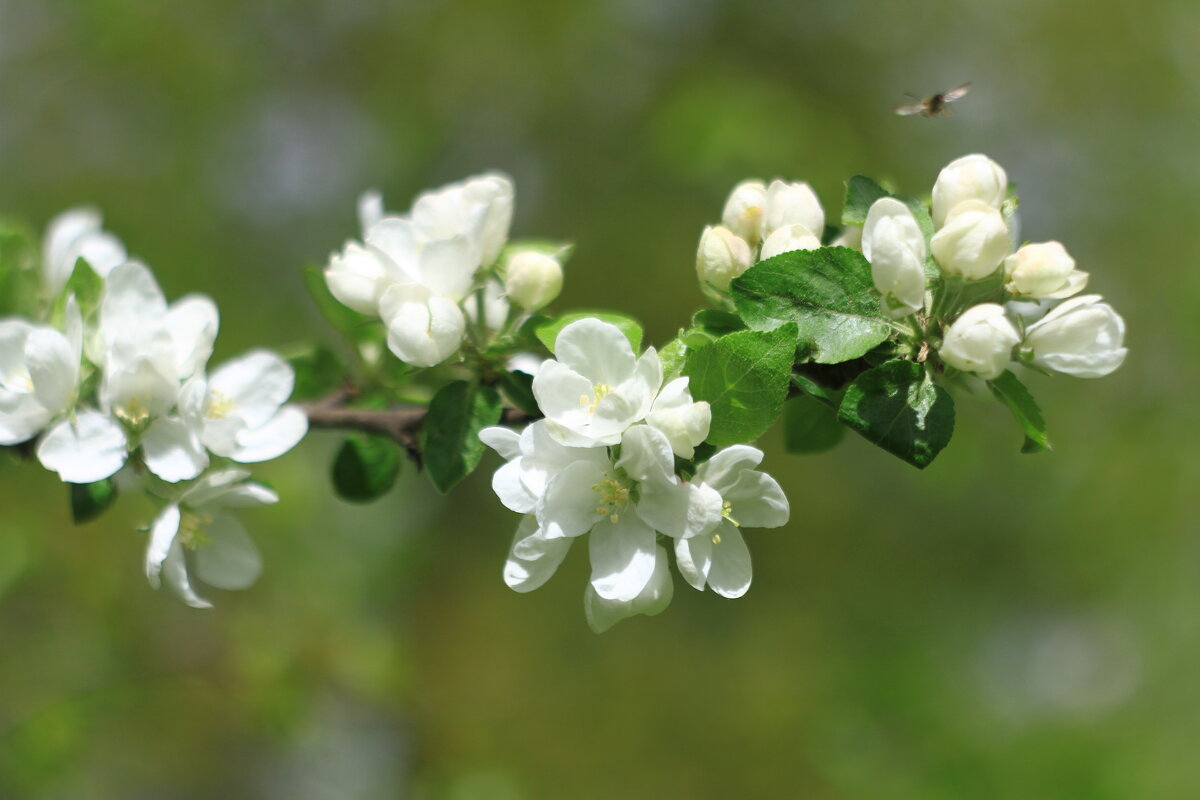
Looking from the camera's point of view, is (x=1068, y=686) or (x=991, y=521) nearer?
(x=1068, y=686)

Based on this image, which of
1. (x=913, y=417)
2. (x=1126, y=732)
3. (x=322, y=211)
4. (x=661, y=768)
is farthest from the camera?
(x=322, y=211)

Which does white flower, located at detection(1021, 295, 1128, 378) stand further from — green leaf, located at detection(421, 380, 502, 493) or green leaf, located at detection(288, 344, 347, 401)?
green leaf, located at detection(288, 344, 347, 401)

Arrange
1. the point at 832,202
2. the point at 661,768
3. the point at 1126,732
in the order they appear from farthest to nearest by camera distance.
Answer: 1. the point at 661,768
2. the point at 832,202
3. the point at 1126,732

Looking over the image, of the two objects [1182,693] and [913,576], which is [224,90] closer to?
[913,576]

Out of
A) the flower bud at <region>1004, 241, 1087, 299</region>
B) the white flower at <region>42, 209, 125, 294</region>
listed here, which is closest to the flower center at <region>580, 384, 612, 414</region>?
the flower bud at <region>1004, 241, 1087, 299</region>

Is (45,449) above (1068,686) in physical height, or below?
above

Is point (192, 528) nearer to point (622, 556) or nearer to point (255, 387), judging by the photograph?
point (255, 387)

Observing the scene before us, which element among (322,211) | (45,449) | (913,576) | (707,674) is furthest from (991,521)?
(45,449)

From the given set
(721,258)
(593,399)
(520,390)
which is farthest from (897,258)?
(520,390)
